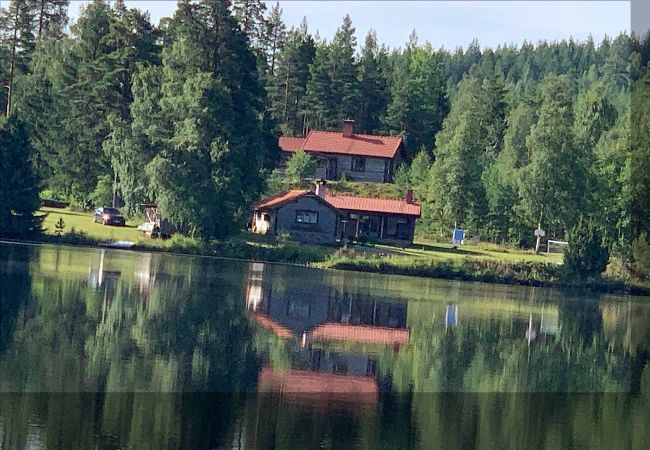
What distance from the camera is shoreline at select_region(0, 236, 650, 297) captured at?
194 feet

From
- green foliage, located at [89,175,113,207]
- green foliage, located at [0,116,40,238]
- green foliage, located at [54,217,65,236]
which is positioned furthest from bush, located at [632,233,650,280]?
green foliage, located at [0,116,40,238]

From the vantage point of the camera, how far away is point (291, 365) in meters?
27.3

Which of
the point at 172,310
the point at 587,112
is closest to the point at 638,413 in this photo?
the point at 172,310

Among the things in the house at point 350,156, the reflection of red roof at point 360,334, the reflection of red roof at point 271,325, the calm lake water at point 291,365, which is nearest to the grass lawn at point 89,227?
the calm lake water at point 291,365

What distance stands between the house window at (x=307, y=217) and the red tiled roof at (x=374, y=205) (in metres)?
2.85

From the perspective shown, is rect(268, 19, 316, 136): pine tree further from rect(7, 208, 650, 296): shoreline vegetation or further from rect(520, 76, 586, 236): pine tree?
rect(7, 208, 650, 296): shoreline vegetation

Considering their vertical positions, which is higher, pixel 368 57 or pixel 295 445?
pixel 368 57

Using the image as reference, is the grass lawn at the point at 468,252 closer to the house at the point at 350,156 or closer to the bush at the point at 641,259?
the bush at the point at 641,259

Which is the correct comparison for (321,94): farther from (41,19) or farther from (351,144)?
(41,19)

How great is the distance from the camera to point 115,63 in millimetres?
73375

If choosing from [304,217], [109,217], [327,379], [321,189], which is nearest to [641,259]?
[304,217]

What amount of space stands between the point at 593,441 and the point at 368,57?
3165 inches

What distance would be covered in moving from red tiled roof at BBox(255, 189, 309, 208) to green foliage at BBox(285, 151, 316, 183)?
9791 millimetres

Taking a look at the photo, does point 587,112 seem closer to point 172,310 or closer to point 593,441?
point 172,310
